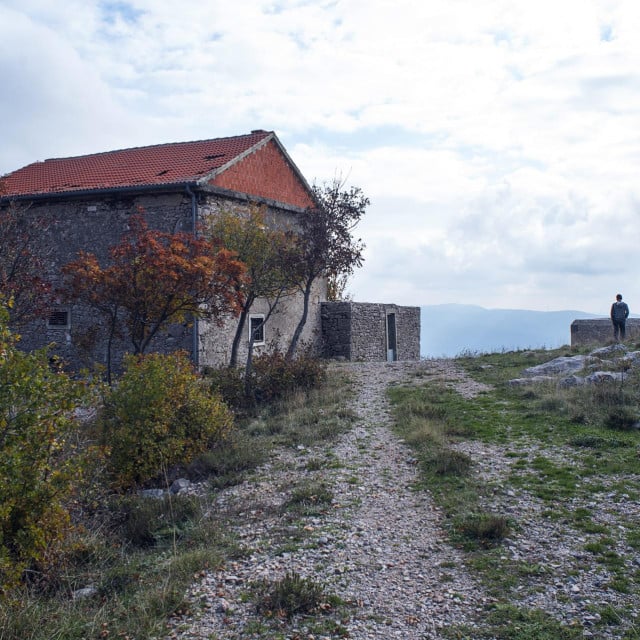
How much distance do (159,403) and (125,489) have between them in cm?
130

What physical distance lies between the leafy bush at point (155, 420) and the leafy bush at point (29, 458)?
2.91 m

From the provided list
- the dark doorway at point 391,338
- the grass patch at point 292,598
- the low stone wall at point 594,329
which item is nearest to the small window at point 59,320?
the dark doorway at point 391,338

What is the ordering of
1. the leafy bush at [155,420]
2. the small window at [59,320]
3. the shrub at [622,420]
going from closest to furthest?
the leafy bush at [155,420], the shrub at [622,420], the small window at [59,320]

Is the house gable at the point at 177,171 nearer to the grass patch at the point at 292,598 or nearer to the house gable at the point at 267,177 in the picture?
the house gable at the point at 267,177

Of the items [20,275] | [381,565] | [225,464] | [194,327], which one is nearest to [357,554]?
[381,565]

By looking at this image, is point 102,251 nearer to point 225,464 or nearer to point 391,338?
point 225,464

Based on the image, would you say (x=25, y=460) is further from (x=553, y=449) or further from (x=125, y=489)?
(x=553, y=449)

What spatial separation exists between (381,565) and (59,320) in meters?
13.7

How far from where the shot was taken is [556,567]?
5.52 meters

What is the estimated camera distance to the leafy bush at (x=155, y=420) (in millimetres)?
8734

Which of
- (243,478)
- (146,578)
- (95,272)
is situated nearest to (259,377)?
(95,272)

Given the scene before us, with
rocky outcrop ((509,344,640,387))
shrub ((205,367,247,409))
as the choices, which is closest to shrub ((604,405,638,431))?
rocky outcrop ((509,344,640,387))

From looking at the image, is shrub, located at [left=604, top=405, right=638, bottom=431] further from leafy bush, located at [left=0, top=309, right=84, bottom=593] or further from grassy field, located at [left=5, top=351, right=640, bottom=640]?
leafy bush, located at [left=0, top=309, right=84, bottom=593]

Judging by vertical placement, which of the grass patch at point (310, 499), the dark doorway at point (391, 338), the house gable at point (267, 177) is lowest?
the grass patch at point (310, 499)
